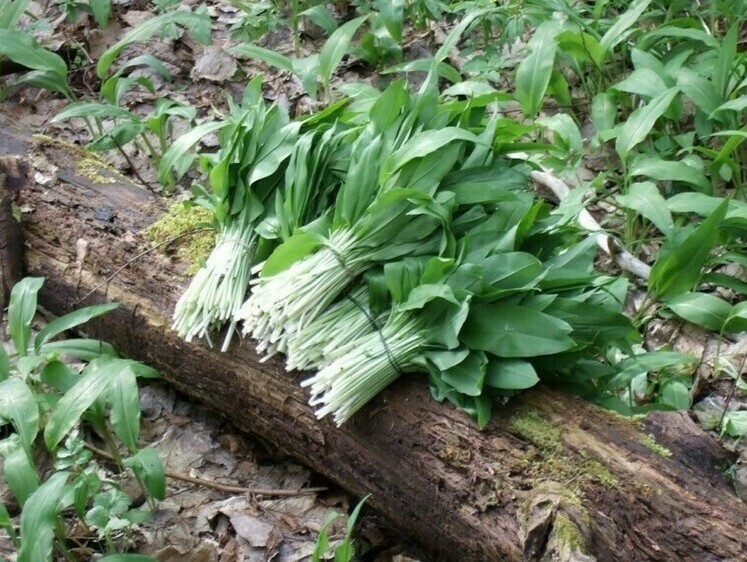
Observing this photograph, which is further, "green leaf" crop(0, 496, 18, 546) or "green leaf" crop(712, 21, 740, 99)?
"green leaf" crop(712, 21, 740, 99)

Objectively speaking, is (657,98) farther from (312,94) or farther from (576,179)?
(312,94)

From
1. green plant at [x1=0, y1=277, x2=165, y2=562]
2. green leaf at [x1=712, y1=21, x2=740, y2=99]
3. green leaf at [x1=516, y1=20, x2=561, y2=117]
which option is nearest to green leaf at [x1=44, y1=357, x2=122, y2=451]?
green plant at [x1=0, y1=277, x2=165, y2=562]

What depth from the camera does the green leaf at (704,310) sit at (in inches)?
99.4

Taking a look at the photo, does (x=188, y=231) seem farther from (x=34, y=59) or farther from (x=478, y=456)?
(x=34, y=59)

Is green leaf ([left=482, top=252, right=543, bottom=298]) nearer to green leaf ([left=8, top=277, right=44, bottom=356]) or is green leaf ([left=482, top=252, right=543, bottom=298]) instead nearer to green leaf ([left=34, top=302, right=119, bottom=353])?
green leaf ([left=34, top=302, right=119, bottom=353])

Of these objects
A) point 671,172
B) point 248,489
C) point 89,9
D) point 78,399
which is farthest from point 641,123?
point 89,9

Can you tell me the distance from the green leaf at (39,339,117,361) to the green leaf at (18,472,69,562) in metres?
0.58

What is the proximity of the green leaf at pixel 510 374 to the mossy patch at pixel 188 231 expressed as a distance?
A: 3.25 feet

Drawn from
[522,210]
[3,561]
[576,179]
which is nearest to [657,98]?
[576,179]

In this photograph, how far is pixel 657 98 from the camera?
306 centimetres

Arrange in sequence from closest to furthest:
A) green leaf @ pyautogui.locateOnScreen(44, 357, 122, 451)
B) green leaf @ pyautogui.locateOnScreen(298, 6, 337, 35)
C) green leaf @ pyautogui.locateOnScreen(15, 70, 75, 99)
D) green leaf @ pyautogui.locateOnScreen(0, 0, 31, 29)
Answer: green leaf @ pyautogui.locateOnScreen(44, 357, 122, 451) → green leaf @ pyautogui.locateOnScreen(15, 70, 75, 99) → green leaf @ pyautogui.locateOnScreen(0, 0, 31, 29) → green leaf @ pyautogui.locateOnScreen(298, 6, 337, 35)

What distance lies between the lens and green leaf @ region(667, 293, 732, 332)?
2525 millimetres

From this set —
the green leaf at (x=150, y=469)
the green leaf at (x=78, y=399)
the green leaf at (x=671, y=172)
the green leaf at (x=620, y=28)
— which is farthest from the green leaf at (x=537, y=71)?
the green leaf at (x=150, y=469)

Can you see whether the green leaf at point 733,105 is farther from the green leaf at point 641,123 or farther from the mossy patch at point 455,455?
Result: the mossy patch at point 455,455
